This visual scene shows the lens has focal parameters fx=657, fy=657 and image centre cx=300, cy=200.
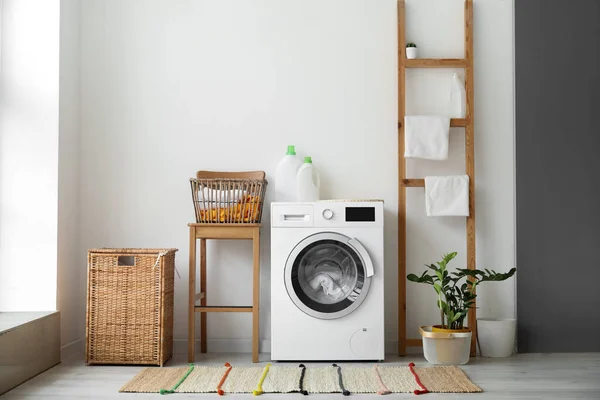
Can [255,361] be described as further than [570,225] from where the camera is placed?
No

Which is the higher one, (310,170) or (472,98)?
(472,98)

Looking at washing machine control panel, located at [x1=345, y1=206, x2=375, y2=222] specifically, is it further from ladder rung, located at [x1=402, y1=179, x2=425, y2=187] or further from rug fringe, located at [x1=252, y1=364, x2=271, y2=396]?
rug fringe, located at [x1=252, y1=364, x2=271, y2=396]

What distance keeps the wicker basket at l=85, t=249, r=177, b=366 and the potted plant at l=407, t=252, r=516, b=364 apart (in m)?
1.28

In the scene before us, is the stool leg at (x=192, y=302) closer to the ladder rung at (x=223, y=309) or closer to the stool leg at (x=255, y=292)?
the ladder rung at (x=223, y=309)

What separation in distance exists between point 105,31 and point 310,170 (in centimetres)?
142

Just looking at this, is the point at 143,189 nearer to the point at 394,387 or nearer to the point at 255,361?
the point at 255,361

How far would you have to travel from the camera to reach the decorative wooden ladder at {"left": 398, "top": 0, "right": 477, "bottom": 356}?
356cm

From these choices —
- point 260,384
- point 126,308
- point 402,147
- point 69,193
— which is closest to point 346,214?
point 402,147

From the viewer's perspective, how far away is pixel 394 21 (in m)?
3.71

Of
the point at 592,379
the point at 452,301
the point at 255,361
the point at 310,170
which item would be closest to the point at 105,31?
the point at 310,170

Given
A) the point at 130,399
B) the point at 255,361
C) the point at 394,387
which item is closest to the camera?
the point at 130,399

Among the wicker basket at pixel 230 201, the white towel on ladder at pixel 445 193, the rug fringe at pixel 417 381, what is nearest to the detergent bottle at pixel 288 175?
the wicker basket at pixel 230 201

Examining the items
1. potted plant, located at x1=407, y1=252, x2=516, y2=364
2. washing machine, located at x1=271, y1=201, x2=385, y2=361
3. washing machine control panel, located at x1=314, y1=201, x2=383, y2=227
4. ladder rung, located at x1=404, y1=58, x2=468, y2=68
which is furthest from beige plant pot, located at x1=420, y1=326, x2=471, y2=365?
ladder rung, located at x1=404, y1=58, x2=468, y2=68

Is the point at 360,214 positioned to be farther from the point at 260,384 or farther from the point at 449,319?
the point at 260,384
